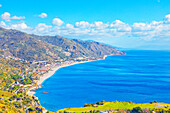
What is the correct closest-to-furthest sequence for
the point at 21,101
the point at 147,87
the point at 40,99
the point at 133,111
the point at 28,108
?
the point at 133,111, the point at 28,108, the point at 21,101, the point at 40,99, the point at 147,87

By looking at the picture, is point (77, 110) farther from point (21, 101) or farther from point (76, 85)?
point (76, 85)

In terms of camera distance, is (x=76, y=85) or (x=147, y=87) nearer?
(x=147, y=87)

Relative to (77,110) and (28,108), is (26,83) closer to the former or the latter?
(28,108)

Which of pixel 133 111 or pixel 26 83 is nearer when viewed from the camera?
pixel 133 111

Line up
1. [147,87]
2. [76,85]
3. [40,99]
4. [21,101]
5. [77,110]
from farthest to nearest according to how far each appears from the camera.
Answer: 1. [76,85]
2. [147,87]
3. [40,99]
4. [21,101]
5. [77,110]

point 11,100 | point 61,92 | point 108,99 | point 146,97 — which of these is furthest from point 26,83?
point 146,97

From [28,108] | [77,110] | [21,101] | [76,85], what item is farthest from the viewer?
[76,85]

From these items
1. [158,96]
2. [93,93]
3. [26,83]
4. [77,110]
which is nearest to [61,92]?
[93,93]

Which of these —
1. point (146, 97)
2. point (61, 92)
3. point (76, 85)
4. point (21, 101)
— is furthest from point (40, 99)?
point (146, 97)

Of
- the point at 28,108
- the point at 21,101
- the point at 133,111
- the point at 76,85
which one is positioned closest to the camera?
the point at 133,111
